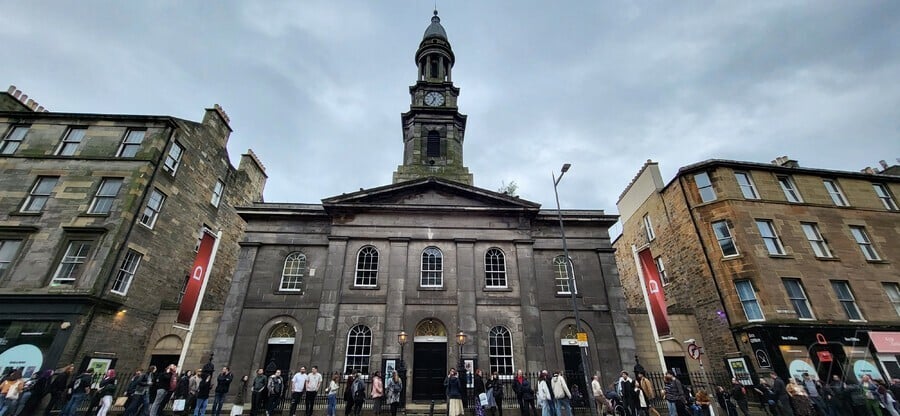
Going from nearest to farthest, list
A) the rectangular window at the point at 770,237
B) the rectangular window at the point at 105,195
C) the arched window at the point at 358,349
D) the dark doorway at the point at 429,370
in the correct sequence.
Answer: the dark doorway at the point at 429,370 → the arched window at the point at 358,349 → the rectangular window at the point at 105,195 → the rectangular window at the point at 770,237

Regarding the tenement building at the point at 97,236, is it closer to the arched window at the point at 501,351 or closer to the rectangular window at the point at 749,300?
the arched window at the point at 501,351

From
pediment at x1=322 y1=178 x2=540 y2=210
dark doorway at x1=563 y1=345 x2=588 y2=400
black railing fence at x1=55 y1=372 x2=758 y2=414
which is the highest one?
pediment at x1=322 y1=178 x2=540 y2=210

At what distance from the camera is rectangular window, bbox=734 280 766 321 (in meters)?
17.8

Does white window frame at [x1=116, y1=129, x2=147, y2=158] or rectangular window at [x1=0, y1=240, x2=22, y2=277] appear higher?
white window frame at [x1=116, y1=129, x2=147, y2=158]

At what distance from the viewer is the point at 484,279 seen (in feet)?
63.3

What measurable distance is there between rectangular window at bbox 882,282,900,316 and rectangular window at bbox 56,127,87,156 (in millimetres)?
43033

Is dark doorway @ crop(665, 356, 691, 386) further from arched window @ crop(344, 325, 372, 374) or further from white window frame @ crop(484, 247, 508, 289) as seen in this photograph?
arched window @ crop(344, 325, 372, 374)

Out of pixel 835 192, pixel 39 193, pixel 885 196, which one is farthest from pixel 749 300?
pixel 39 193

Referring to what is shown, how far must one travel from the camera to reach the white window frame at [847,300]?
712 inches

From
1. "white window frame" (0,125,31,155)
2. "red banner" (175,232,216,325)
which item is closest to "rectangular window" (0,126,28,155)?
"white window frame" (0,125,31,155)

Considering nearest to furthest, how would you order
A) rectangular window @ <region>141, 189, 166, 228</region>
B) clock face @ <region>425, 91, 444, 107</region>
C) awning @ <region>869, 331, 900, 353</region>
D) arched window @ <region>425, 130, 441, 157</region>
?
awning @ <region>869, 331, 900, 353</region>, rectangular window @ <region>141, 189, 166, 228</region>, arched window @ <region>425, 130, 441, 157</region>, clock face @ <region>425, 91, 444, 107</region>

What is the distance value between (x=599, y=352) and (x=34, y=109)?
35099 mm

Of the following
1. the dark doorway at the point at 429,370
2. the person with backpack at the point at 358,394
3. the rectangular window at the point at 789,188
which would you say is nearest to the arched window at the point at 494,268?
the dark doorway at the point at 429,370

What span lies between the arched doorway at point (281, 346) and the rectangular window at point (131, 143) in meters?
12.1
